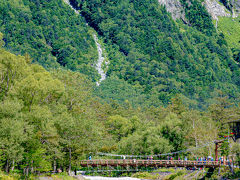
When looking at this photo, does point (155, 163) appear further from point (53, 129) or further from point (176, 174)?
point (53, 129)

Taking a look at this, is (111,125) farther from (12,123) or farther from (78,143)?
(12,123)

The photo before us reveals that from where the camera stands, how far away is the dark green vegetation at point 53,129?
1566 inches

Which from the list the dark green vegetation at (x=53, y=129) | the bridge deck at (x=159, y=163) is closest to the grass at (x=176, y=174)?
the bridge deck at (x=159, y=163)

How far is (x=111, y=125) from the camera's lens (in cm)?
8681

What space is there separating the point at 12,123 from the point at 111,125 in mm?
49413

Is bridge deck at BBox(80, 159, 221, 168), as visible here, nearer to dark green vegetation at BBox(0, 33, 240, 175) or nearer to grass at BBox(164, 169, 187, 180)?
dark green vegetation at BBox(0, 33, 240, 175)

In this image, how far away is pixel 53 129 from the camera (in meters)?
42.2

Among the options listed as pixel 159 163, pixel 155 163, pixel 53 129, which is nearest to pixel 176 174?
pixel 159 163

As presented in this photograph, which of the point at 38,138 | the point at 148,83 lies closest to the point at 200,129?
the point at 38,138

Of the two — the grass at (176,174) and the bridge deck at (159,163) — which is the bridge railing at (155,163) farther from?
the grass at (176,174)

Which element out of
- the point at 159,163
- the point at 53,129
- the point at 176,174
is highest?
the point at 53,129

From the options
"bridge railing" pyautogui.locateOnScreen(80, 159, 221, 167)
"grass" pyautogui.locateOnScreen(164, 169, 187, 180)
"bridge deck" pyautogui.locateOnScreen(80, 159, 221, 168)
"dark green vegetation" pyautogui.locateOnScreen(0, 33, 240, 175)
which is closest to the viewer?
"dark green vegetation" pyautogui.locateOnScreen(0, 33, 240, 175)

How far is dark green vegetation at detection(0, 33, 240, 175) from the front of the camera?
A: 39.8m

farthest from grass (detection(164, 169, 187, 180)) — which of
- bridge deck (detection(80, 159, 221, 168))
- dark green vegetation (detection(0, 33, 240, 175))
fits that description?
dark green vegetation (detection(0, 33, 240, 175))
